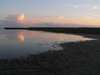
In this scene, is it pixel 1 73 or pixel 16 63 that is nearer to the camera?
pixel 1 73

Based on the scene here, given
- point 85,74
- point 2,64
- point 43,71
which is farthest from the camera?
point 2,64

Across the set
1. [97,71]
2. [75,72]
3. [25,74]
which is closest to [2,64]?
[25,74]

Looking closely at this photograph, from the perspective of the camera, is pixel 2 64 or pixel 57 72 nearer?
pixel 57 72

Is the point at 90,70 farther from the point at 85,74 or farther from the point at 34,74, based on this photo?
the point at 34,74

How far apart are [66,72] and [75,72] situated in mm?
561

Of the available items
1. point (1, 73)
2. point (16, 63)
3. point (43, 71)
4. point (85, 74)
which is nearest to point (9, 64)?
point (16, 63)

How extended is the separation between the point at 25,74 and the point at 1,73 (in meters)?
1.46

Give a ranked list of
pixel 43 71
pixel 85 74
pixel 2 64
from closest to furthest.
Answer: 1. pixel 85 74
2. pixel 43 71
3. pixel 2 64

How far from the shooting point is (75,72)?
19.4 ft

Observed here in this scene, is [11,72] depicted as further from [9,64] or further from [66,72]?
[66,72]

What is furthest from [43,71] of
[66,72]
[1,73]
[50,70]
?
[1,73]

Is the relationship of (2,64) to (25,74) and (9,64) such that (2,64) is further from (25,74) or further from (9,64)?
(25,74)

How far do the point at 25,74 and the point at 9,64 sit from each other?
7.17 ft

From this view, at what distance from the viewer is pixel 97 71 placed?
5992 mm
